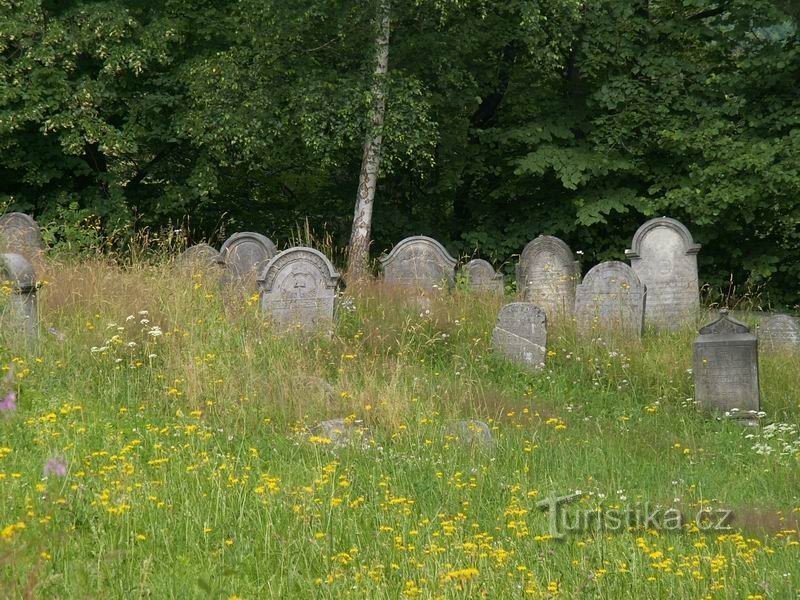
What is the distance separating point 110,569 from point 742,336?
22.5ft

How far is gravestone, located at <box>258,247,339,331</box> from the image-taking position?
11.3 metres

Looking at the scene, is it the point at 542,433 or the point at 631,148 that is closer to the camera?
the point at 542,433

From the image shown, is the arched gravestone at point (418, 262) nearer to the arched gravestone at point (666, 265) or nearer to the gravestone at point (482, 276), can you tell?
the gravestone at point (482, 276)

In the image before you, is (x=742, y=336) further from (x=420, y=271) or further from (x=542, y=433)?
(x=420, y=271)

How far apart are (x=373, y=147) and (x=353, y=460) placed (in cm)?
929

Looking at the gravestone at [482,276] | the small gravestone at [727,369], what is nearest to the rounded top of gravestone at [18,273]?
the small gravestone at [727,369]

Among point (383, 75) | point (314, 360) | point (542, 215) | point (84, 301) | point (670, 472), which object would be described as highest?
point (383, 75)

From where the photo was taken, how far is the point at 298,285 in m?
11.4

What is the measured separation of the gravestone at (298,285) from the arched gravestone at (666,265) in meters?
4.85

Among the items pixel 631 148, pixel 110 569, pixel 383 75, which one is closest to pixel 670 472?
pixel 110 569

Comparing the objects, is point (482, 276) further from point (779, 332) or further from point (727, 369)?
point (727, 369)

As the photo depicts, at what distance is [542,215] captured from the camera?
18.8m

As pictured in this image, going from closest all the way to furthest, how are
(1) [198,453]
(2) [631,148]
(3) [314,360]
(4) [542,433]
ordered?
(1) [198,453] < (4) [542,433] < (3) [314,360] < (2) [631,148]

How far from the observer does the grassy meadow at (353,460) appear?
4652 millimetres
